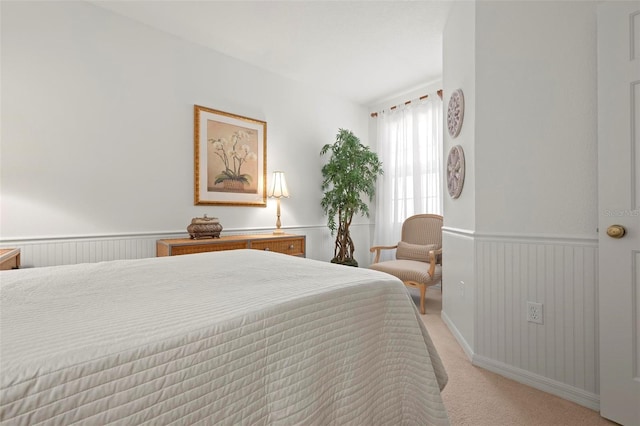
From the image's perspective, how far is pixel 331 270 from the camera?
52.1 inches

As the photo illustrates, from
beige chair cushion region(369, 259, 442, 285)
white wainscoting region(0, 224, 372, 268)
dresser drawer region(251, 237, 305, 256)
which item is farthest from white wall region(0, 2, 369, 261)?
beige chair cushion region(369, 259, 442, 285)

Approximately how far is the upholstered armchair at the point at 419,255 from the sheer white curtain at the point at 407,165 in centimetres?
32

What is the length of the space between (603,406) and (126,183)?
3.65m

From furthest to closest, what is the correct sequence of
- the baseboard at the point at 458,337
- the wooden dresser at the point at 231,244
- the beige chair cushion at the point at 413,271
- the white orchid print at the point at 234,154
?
the white orchid print at the point at 234,154 < the beige chair cushion at the point at 413,271 < the wooden dresser at the point at 231,244 < the baseboard at the point at 458,337

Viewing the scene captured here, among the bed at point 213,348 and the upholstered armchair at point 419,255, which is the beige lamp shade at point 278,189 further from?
the bed at point 213,348

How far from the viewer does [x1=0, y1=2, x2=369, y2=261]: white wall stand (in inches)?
89.1

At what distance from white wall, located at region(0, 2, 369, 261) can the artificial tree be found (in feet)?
3.71

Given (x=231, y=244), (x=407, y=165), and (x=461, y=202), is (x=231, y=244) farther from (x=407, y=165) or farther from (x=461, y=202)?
(x=407, y=165)

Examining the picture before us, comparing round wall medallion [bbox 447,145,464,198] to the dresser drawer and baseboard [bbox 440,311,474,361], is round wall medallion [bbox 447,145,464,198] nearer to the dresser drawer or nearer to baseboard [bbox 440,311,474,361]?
baseboard [bbox 440,311,474,361]

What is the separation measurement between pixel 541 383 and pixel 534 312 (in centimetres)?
41

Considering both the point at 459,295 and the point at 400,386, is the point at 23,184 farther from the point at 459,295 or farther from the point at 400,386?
the point at 459,295

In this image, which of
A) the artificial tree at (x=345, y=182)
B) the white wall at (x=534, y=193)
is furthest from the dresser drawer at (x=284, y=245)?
the white wall at (x=534, y=193)

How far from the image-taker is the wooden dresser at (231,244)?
258 centimetres

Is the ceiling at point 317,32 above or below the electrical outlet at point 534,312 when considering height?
above
